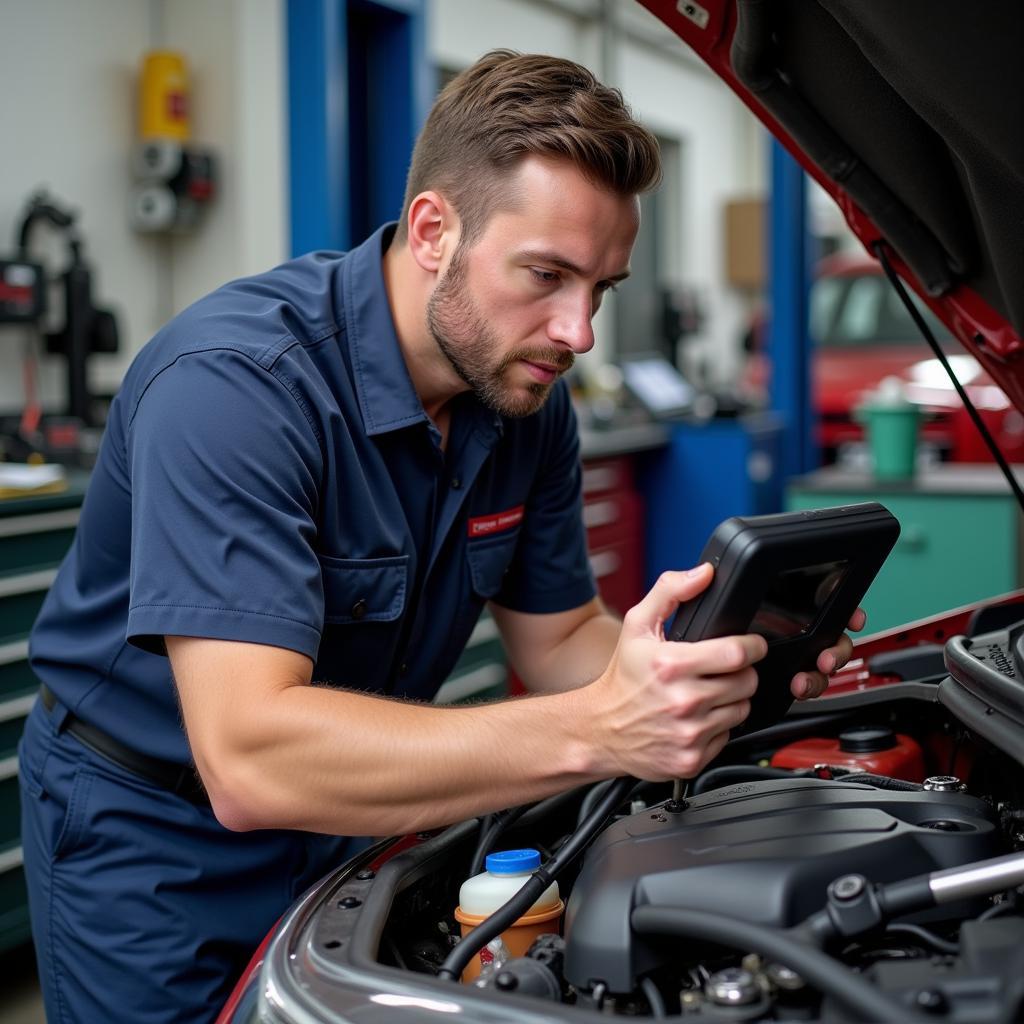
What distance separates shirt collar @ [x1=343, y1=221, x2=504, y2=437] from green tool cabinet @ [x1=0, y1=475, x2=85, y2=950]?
1.13 metres

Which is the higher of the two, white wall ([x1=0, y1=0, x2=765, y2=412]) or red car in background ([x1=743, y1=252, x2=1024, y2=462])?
white wall ([x1=0, y1=0, x2=765, y2=412])

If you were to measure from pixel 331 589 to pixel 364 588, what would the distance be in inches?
1.5

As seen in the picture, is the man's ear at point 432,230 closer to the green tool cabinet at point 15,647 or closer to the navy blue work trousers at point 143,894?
the navy blue work trousers at point 143,894

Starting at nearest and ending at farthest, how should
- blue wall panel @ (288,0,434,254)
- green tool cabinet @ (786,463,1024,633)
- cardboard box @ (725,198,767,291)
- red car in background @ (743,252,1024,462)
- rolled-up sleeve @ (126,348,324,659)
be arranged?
rolled-up sleeve @ (126,348,324,659), blue wall panel @ (288,0,434,254), green tool cabinet @ (786,463,1024,633), red car in background @ (743,252,1024,462), cardboard box @ (725,198,767,291)

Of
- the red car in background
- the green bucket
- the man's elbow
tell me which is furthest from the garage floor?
the red car in background

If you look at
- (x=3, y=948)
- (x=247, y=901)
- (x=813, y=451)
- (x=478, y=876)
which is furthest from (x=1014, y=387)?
(x=813, y=451)

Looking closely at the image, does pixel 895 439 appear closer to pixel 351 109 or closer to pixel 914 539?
pixel 914 539

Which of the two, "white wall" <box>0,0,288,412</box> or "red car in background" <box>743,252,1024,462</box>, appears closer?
"white wall" <box>0,0,288,412</box>

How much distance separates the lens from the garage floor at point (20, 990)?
209 cm

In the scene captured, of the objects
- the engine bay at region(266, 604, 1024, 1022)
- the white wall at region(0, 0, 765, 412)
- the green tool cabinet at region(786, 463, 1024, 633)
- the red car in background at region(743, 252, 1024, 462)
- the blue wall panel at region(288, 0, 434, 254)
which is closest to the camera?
the engine bay at region(266, 604, 1024, 1022)

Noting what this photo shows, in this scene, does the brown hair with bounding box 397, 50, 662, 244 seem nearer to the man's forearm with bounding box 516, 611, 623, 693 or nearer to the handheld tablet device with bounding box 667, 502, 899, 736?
the handheld tablet device with bounding box 667, 502, 899, 736

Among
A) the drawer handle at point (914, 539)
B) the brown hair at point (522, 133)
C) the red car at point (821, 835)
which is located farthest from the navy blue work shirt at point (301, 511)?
the drawer handle at point (914, 539)

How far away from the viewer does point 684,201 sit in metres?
8.34

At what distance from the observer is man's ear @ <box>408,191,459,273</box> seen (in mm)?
1169
